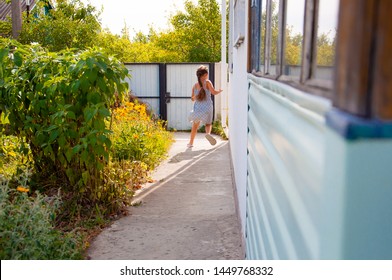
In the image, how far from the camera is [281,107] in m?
1.60

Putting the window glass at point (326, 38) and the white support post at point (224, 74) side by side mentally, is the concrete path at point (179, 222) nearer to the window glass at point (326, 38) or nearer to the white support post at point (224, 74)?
the window glass at point (326, 38)

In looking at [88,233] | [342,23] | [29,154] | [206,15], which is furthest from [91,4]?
[342,23]

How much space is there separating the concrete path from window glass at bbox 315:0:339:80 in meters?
3.10

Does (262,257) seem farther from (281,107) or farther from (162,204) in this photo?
(162,204)

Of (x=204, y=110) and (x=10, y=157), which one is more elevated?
(x=204, y=110)

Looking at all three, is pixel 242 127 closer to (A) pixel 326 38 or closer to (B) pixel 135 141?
(A) pixel 326 38

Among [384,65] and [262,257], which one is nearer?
[384,65]

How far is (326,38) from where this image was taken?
1.12 m

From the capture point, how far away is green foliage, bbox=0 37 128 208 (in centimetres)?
483

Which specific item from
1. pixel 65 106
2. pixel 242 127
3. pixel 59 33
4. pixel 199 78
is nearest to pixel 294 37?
pixel 242 127

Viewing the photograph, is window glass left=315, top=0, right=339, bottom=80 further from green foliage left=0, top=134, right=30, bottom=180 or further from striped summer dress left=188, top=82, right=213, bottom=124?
striped summer dress left=188, top=82, right=213, bottom=124

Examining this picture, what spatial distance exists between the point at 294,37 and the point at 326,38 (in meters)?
0.49

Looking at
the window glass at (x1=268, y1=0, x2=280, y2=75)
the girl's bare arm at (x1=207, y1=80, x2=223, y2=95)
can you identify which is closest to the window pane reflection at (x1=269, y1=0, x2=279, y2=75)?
the window glass at (x1=268, y1=0, x2=280, y2=75)
